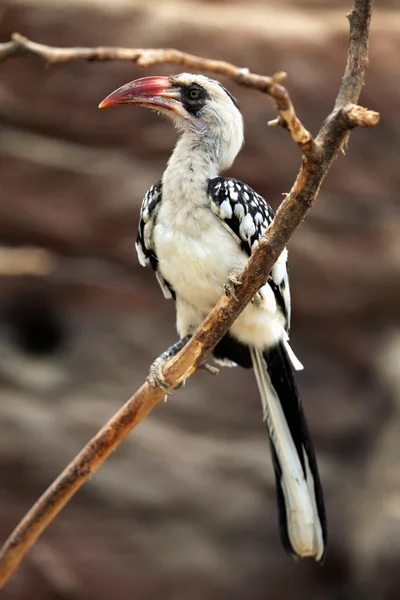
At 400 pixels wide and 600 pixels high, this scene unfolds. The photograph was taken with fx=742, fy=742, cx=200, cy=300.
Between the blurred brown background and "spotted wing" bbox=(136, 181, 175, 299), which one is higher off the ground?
the blurred brown background

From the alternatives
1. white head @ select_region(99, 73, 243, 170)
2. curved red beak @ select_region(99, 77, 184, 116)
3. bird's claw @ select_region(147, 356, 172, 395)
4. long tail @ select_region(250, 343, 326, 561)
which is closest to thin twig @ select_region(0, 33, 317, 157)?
curved red beak @ select_region(99, 77, 184, 116)

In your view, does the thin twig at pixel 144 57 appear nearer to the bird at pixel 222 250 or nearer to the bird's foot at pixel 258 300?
the bird at pixel 222 250

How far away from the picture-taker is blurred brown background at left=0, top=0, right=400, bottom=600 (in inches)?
123

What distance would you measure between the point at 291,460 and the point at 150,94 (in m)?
0.86

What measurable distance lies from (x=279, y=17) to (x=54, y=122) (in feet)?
3.49

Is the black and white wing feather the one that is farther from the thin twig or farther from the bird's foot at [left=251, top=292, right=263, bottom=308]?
the thin twig

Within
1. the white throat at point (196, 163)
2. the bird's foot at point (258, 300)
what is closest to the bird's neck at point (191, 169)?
the white throat at point (196, 163)

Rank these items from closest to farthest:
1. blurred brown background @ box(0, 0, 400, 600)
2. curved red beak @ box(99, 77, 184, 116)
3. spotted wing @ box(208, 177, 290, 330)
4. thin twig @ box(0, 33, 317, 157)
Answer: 1. thin twig @ box(0, 33, 317, 157)
2. curved red beak @ box(99, 77, 184, 116)
3. spotted wing @ box(208, 177, 290, 330)
4. blurred brown background @ box(0, 0, 400, 600)

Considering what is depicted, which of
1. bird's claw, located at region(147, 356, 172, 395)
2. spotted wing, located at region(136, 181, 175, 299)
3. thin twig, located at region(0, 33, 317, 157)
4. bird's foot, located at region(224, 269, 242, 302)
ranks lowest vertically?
thin twig, located at region(0, 33, 317, 157)

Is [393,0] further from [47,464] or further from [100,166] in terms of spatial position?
[47,464]

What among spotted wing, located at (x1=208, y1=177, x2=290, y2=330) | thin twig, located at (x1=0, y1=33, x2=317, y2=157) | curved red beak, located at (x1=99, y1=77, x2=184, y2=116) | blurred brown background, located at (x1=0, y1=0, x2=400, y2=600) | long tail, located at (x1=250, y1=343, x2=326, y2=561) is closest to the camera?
thin twig, located at (x1=0, y1=33, x2=317, y2=157)

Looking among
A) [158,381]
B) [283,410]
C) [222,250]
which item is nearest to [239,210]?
[222,250]

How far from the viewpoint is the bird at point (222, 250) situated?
60.9 inches

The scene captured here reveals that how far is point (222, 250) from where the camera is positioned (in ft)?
5.17
